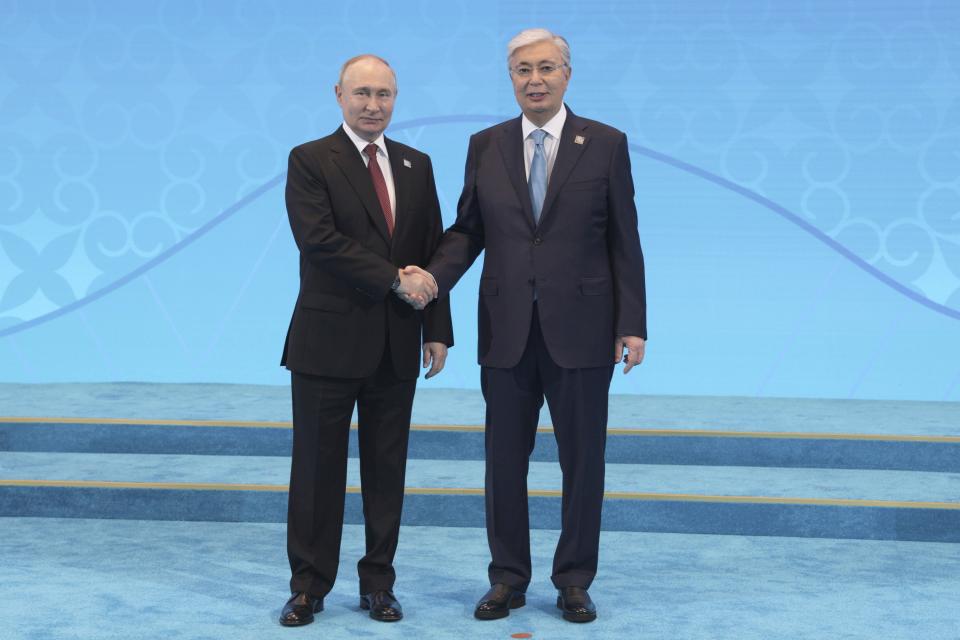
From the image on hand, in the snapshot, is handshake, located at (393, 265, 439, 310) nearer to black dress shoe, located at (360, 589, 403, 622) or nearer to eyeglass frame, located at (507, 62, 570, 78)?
eyeglass frame, located at (507, 62, 570, 78)

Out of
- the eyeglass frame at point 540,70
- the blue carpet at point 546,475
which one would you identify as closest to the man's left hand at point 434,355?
the eyeglass frame at point 540,70

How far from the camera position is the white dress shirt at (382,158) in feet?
8.74

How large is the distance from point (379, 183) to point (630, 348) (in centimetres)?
70

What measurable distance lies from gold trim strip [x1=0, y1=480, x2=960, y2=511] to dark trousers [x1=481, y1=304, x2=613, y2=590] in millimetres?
717

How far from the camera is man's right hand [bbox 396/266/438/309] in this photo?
2568mm

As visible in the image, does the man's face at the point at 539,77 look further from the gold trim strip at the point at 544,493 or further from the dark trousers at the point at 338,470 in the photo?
the gold trim strip at the point at 544,493

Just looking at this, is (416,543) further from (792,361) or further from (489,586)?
(792,361)

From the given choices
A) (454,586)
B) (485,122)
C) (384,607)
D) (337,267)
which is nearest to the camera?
(337,267)

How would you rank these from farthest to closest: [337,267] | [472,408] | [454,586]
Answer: [472,408] → [454,586] → [337,267]

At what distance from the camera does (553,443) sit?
421 centimetres

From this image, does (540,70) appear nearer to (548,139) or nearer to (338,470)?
(548,139)

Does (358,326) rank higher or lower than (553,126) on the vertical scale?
lower

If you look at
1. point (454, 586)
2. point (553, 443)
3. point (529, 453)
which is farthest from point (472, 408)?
point (529, 453)

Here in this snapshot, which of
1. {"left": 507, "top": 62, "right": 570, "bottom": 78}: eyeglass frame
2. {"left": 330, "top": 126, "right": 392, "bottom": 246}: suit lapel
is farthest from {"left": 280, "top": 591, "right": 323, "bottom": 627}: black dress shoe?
{"left": 507, "top": 62, "right": 570, "bottom": 78}: eyeglass frame
